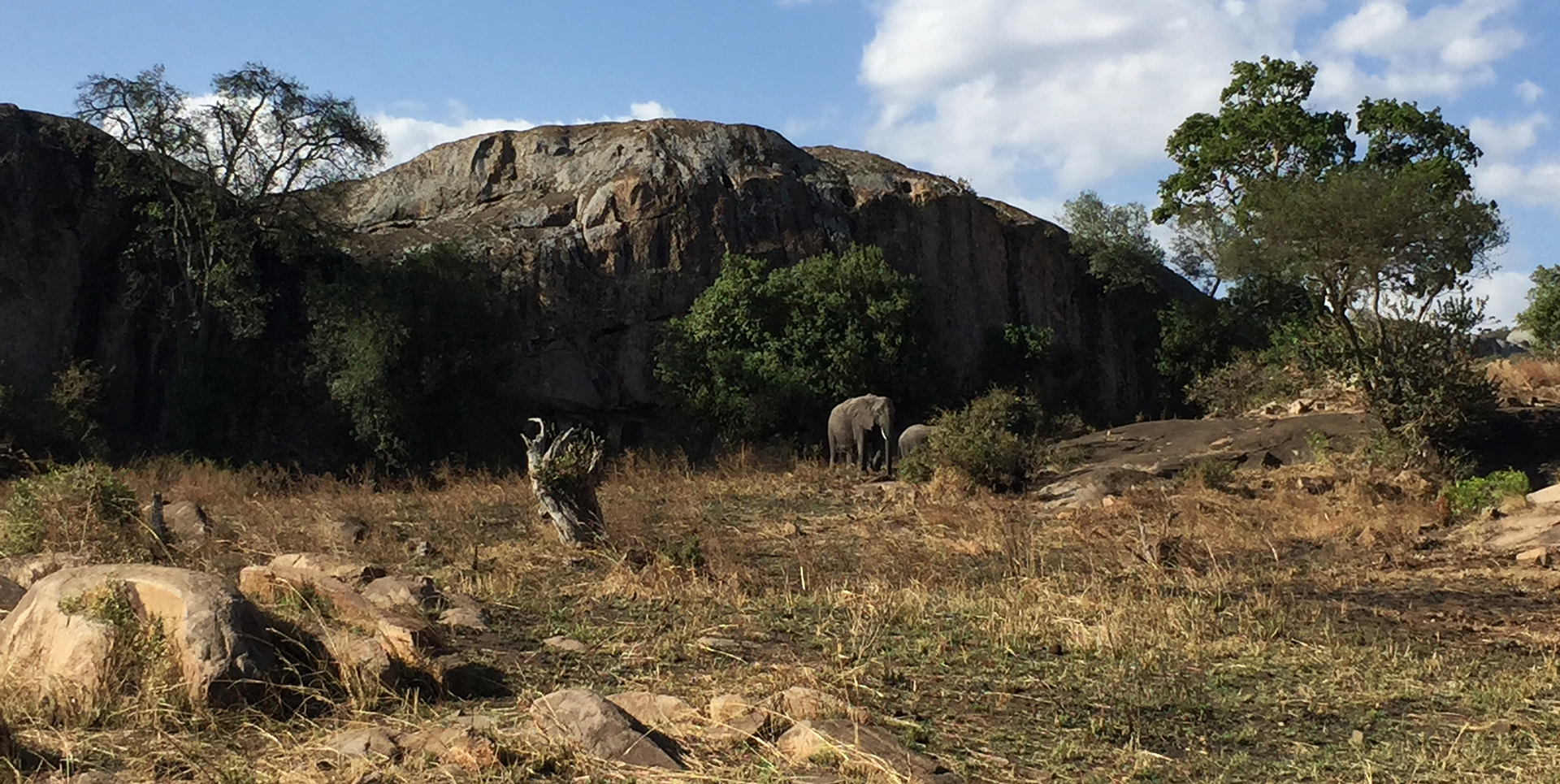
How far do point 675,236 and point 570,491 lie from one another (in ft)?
54.9

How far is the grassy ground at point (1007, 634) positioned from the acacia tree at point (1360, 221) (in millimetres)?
3236

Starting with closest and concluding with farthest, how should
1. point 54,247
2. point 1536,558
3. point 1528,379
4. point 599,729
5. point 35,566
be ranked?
point 599,729
point 35,566
point 1536,558
point 54,247
point 1528,379

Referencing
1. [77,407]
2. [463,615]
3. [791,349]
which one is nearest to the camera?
[463,615]

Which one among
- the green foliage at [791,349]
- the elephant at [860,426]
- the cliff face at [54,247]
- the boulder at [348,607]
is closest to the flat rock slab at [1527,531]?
the elephant at [860,426]

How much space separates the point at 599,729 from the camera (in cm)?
560

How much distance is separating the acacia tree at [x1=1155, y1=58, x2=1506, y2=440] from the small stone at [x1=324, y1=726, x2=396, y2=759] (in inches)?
610

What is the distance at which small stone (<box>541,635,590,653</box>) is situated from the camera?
7734 millimetres

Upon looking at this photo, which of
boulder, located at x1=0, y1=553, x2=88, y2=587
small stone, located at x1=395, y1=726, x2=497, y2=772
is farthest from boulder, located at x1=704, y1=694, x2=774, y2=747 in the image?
boulder, located at x1=0, y1=553, x2=88, y2=587

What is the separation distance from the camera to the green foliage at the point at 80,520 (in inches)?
386

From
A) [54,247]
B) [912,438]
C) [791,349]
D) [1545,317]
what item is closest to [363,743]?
[912,438]

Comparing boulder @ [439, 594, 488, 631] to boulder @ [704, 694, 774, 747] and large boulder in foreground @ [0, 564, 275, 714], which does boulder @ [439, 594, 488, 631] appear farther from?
boulder @ [704, 694, 774, 747]

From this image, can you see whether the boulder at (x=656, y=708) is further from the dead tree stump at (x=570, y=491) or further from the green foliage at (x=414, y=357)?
the green foliage at (x=414, y=357)

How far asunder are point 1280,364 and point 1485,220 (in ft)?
16.3

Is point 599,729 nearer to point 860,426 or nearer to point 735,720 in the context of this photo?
point 735,720
